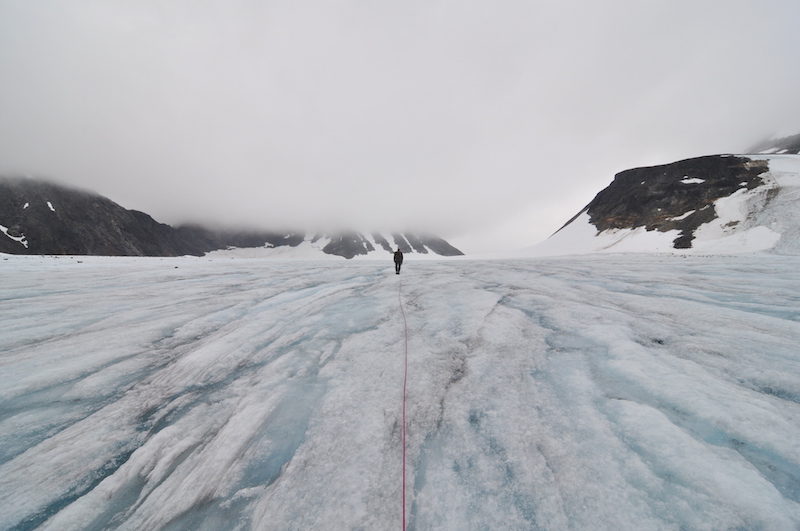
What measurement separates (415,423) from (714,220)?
47773 millimetres

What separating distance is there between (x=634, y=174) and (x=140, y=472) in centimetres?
7264

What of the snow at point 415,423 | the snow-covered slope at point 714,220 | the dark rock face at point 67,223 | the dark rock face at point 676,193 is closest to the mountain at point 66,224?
the dark rock face at point 67,223

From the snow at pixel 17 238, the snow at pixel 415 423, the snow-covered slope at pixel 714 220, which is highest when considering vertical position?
the snow at pixel 17 238

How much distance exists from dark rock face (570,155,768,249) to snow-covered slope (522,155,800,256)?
127 mm

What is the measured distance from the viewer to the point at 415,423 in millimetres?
2830

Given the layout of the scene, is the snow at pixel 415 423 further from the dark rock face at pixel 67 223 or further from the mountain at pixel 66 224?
the mountain at pixel 66 224

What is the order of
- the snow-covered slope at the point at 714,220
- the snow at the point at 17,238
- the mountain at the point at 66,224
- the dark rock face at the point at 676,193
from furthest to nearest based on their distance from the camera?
the mountain at the point at 66,224
the snow at the point at 17,238
the dark rock face at the point at 676,193
the snow-covered slope at the point at 714,220

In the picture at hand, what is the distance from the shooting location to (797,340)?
13.1ft

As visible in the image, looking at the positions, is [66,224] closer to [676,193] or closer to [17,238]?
[17,238]

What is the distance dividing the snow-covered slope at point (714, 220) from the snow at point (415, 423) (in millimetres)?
30230

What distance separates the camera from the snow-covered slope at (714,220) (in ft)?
85.1

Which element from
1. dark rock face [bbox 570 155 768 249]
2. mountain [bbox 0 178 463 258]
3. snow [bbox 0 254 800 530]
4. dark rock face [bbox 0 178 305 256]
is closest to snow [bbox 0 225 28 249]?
mountain [bbox 0 178 463 258]

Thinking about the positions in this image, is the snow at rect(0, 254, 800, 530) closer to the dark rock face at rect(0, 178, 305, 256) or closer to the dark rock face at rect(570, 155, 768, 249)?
the dark rock face at rect(570, 155, 768, 249)

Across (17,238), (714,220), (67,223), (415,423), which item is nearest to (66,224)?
(67,223)
